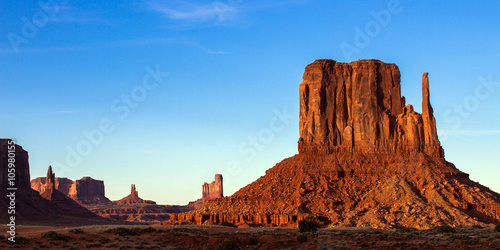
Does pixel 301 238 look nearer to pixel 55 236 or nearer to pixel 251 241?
pixel 251 241

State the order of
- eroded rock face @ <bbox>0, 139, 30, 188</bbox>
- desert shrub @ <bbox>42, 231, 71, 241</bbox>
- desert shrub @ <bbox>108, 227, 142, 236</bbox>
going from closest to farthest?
desert shrub @ <bbox>42, 231, 71, 241</bbox>, desert shrub @ <bbox>108, 227, 142, 236</bbox>, eroded rock face @ <bbox>0, 139, 30, 188</bbox>

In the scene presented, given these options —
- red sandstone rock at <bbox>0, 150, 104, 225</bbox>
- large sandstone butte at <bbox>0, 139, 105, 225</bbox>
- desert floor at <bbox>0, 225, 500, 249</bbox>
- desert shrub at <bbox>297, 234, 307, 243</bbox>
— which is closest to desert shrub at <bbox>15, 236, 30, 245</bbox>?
desert floor at <bbox>0, 225, 500, 249</bbox>

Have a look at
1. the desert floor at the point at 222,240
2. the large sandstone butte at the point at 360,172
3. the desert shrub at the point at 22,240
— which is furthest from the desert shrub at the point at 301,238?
the large sandstone butte at the point at 360,172

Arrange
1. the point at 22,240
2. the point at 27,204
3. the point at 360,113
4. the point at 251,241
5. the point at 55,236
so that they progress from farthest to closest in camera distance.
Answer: the point at 27,204
the point at 360,113
the point at 251,241
the point at 55,236
the point at 22,240

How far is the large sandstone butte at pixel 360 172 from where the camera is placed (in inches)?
3841

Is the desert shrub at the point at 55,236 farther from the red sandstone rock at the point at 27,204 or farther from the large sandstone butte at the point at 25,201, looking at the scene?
the large sandstone butte at the point at 25,201

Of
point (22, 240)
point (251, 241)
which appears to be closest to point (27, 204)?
point (22, 240)

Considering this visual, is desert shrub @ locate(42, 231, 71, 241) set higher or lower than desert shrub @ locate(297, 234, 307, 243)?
higher

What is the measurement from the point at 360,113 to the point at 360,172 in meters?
11.1

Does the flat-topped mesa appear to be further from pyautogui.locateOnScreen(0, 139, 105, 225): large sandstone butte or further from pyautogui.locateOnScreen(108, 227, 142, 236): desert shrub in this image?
pyautogui.locateOnScreen(0, 139, 105, 225): large sandstone butte

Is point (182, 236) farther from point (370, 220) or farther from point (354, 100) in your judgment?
point (354, 100)

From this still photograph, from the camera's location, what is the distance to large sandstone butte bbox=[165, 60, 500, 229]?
97.6m

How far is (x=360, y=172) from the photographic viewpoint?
109m

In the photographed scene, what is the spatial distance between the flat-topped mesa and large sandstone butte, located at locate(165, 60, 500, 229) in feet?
0.52
